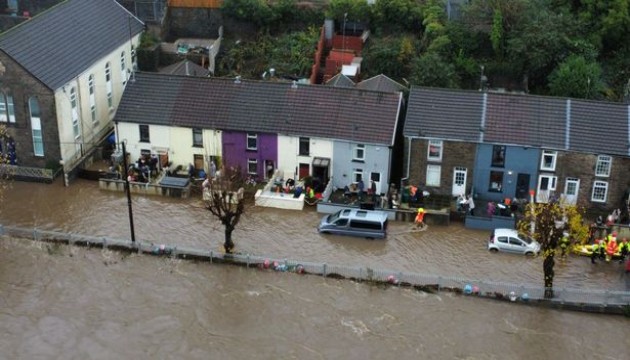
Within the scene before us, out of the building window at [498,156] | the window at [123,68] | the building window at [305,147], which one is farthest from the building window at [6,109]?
the building window at [498,156]

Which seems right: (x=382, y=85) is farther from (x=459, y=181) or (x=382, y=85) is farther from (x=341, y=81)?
(x=459, y=181)

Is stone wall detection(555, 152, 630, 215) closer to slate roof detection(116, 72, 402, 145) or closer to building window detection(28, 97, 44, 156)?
slate roof detection(116, 72, 402, 145)

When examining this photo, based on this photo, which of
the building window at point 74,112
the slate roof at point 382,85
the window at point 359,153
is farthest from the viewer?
the slate roof at point 382,85

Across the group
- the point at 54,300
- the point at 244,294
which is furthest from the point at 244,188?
the point at 54,300

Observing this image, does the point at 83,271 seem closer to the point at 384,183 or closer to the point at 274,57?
the point at 384,183

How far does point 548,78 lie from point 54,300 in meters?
32.9

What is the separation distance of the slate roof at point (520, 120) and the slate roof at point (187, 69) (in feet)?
52.3

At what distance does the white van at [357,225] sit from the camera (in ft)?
135

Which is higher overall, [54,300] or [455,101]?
[455,101]

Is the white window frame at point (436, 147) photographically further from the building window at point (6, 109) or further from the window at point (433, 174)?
the building window at point (6, 109)

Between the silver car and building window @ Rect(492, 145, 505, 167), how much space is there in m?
4.96

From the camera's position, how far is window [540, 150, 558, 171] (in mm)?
43094

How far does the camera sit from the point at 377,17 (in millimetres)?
58250

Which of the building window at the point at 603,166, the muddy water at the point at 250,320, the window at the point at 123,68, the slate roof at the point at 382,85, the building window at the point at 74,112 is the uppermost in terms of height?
the window at the point at 123,68
